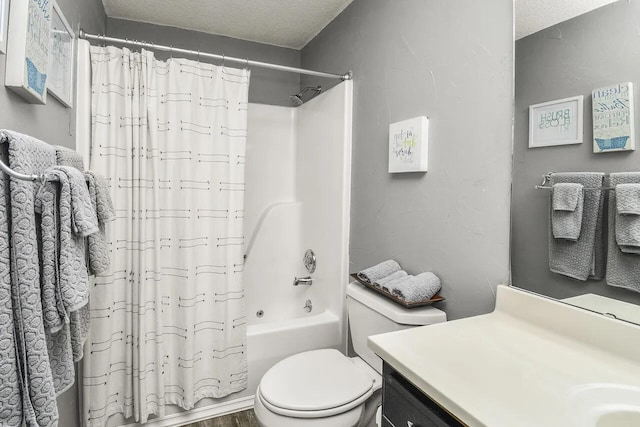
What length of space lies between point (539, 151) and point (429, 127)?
1.63ft

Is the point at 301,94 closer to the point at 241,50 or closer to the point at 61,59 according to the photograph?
the point at 241,50

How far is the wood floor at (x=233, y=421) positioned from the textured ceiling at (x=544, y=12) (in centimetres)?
216

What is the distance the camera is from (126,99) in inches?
66.9

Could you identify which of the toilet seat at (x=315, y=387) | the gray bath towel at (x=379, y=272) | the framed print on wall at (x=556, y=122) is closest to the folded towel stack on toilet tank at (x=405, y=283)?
the gray bath towel at (x=379, y=272)

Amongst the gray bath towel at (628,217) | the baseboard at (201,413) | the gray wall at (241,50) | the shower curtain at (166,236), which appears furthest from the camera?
the gray wall at (241,50)

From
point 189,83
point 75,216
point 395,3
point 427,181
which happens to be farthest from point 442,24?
point 75,216

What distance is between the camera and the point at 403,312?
1319mm

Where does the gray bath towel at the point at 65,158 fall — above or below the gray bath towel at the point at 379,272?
above

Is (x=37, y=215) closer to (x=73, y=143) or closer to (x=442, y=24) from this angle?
(x=73, y=143)

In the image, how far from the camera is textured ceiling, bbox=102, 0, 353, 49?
211 cm

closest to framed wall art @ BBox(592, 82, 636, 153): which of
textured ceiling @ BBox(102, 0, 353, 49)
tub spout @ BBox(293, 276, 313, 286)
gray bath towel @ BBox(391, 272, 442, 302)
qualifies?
gray bath towel @ BBox(391, 272, 442, 302)

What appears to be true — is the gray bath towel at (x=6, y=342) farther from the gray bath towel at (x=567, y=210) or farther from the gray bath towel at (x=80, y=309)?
the gray bath towel at (x=567, y=210)

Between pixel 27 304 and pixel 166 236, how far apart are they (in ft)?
3.58

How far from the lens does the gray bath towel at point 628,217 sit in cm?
86
